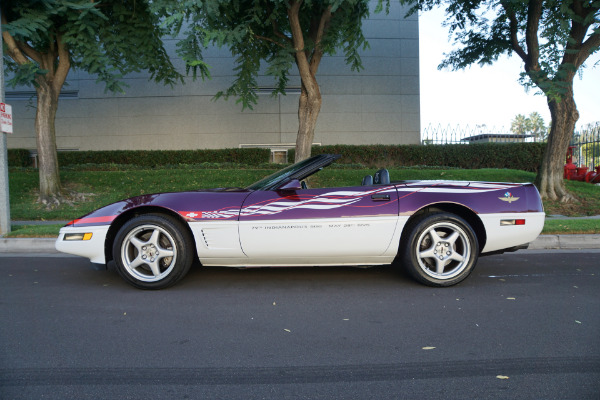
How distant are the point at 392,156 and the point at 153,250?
46.5 ft

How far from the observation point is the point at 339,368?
104 inches

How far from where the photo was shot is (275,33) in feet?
36.1

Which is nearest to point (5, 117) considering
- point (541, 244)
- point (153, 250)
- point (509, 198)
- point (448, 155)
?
point (153, 250)

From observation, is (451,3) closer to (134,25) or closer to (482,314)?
(134,25)

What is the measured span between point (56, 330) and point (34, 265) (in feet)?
9.38

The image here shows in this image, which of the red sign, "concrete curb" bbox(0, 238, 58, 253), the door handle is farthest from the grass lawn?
the door handle

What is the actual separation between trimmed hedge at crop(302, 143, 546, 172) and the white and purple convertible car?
12635 mm

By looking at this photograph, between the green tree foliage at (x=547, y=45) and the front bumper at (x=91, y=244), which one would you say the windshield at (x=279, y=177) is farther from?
the green tree foliage at (x=547, y=45)

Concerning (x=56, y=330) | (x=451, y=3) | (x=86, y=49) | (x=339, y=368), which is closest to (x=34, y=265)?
(x=56, y=330)

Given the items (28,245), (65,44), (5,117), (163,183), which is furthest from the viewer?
(163,183)

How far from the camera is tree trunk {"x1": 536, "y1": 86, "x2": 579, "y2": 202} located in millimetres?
10781

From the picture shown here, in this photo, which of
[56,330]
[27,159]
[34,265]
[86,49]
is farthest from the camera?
[27,159]

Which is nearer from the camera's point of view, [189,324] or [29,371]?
[29,371]

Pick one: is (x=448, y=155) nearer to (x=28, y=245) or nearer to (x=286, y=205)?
(x=286, y=205)
